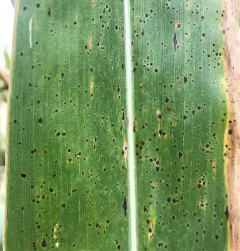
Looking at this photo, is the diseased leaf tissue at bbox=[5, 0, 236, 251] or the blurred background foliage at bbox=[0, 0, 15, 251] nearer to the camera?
the diseased leaf tissue at bbox=[5, 0, 236, 251]

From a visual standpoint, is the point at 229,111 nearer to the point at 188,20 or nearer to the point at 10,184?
the point at 188,20

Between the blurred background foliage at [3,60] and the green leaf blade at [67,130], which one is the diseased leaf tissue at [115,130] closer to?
the green leaf blade at [67,130]

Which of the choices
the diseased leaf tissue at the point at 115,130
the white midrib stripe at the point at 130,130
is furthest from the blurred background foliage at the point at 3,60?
the white midrib stripe at the point at 130,130

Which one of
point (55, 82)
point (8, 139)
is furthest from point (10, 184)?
point (55, 82)

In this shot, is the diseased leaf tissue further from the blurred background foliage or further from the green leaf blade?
the blurred background foliage

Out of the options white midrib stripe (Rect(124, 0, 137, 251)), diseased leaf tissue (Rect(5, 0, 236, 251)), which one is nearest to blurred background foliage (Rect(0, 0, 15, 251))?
diseased leaf tissue (Rect(5, 0, 236, 251))

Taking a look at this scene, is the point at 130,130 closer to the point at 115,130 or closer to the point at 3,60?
the point at 115,130

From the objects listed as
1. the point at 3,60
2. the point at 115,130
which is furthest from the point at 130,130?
the point at 3,60

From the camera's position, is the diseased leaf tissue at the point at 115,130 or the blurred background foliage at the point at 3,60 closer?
the diseased leaf tissue at the point at 115,130

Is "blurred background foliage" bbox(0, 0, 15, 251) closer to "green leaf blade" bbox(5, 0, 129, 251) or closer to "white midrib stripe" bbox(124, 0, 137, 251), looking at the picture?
"green leaf blade" bbox(5, 0, 129, 251)
